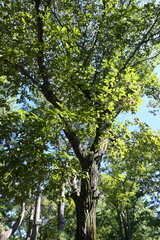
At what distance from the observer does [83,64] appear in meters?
5.49

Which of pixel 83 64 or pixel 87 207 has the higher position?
pixel 83 64

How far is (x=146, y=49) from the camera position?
6.41 m

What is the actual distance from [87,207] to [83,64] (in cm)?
376

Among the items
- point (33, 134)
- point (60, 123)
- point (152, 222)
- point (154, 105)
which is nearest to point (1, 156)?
point (33, 134)

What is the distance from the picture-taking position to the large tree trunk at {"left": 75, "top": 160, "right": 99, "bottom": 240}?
364cm

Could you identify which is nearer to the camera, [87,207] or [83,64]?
[87,207]

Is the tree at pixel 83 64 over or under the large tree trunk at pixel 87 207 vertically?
over

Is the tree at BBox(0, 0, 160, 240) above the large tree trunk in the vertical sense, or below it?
above

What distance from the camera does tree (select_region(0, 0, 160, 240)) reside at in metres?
3.54

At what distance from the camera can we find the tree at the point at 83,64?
3535 millimetres

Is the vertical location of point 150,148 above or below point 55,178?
above

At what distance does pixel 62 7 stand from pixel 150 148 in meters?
5.12

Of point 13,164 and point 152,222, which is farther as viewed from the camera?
point 152,222

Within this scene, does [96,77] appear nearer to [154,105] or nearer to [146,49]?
[146,49]
